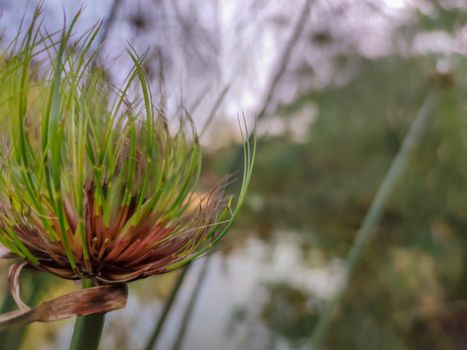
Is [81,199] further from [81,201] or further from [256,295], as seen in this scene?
[256,295]

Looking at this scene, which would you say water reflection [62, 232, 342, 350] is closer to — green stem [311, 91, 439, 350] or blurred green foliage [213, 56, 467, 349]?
blurred green foliage [213, 56, 467, 349]

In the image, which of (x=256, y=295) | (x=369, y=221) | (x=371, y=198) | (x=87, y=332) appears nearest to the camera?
(x=87, y=332)

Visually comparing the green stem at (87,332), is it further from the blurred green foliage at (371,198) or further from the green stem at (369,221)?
the blurred green foliage at (371,198)

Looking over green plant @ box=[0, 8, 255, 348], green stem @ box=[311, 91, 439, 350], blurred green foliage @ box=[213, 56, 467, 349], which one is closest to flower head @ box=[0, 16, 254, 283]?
green plant @ box=[0, 8, 255, 348]

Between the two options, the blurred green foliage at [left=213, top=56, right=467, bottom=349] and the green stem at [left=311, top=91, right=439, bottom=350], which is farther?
the blurred green foliage at [left=213, top=56, right=467, bottom=349]

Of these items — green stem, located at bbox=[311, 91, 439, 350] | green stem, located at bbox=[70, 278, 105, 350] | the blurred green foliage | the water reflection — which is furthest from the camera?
the blurred green foliage

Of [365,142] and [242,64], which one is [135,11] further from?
[365,142]

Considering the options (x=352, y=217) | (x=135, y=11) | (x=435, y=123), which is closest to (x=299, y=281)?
(x=352, y=217)

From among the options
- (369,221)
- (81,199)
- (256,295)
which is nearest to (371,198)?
(256,295)

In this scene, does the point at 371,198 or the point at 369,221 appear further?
the point at 371,198
